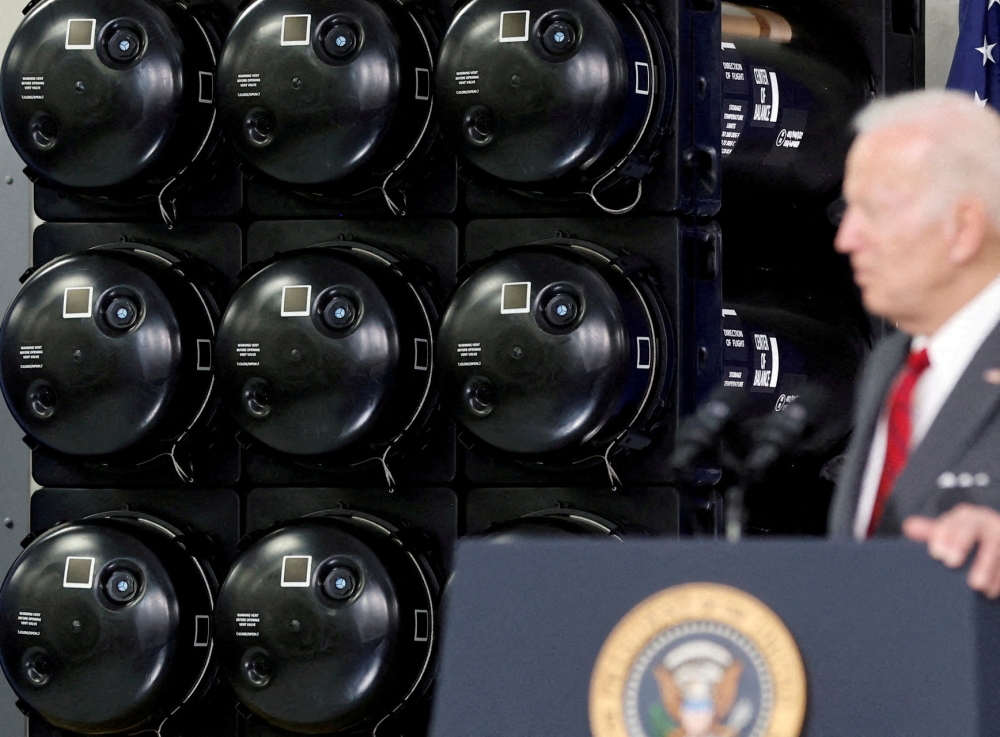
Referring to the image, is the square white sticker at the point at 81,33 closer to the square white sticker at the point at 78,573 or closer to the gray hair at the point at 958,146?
the square white sticker at the point at 78,573

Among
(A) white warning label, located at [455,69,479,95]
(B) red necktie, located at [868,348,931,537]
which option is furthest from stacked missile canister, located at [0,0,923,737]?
(B) red necktie, located at [868,348,931,537]

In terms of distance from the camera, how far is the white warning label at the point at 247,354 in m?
3.34

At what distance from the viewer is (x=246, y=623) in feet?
11.0

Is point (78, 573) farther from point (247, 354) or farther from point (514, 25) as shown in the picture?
point (514, 25)

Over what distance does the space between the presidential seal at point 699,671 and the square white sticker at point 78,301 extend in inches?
82.4

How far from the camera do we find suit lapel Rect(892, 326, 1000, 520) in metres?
1.80

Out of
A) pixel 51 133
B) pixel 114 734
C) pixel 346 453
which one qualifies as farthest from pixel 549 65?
pixel 114 734

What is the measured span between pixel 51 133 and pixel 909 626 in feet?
8.17

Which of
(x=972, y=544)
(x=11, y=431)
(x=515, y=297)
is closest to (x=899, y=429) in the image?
(x=972, y=544)

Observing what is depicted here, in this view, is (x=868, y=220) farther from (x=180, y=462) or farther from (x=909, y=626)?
(x=180, y=462)

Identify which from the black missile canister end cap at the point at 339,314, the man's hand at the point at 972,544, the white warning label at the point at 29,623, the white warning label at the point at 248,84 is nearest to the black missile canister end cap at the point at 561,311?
the black missile canister end cap at the point at 339,314

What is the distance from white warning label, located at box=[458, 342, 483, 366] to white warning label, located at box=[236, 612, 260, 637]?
65cm

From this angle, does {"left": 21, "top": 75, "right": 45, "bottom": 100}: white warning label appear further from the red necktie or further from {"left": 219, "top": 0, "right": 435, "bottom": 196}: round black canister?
the red necktie

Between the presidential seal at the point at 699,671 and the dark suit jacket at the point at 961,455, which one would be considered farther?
the dark suit jacket at the point at 961,455
